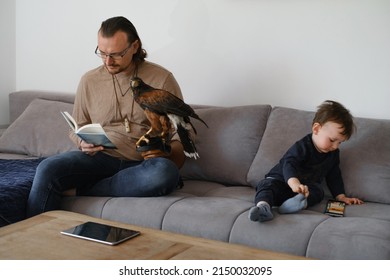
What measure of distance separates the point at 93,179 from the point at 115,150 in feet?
0.53

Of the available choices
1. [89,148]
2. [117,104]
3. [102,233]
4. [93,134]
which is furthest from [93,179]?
[102,233]

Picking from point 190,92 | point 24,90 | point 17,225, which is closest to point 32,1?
point 24,90

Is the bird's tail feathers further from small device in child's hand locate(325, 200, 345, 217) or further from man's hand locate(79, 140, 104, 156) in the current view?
small device in child's hand locate(325, 200, 345, 217)

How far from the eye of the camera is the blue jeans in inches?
93.9

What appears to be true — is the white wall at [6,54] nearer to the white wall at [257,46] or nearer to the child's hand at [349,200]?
the white wall at [257,46]

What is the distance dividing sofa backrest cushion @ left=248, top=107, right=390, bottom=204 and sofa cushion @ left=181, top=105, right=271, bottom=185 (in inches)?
2.5

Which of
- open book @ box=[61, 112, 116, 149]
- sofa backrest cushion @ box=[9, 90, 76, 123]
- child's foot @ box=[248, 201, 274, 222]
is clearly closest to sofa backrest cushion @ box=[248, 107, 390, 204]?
child's foot @ box=[248, 201, 274, 222]

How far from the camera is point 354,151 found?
97.9 inches

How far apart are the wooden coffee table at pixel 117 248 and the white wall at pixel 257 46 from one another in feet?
4.84

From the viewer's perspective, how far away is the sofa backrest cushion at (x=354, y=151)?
241 cm

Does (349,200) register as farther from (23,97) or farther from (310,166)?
(23,97)

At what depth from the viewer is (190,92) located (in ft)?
10.7

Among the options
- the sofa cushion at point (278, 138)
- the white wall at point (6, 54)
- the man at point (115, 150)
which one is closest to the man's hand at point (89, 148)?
the man at point (115, 150)
